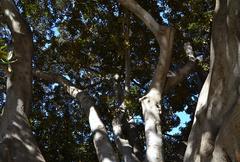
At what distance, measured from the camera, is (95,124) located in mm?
7652

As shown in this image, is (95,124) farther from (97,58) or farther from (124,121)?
(97,58)

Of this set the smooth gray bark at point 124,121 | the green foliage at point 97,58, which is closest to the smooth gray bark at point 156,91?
the smooth gray bark at point 124,121

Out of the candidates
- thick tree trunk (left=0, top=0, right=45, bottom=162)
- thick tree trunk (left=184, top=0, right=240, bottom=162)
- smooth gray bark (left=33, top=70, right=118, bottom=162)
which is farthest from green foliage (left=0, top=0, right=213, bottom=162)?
thick tree trunk (left=184, top=0, right=240, bottom=162)

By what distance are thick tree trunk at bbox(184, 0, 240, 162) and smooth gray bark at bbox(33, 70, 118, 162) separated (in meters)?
1.57

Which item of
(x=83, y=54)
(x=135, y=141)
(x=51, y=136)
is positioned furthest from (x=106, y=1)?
(x=51, y=136)

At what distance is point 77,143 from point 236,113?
328 inches

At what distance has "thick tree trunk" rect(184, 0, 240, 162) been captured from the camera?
4.98 metres

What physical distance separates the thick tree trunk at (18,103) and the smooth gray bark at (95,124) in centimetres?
100

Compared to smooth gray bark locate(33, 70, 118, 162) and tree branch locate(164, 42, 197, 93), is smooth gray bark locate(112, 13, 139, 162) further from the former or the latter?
tree branch locate(164, 42, 197, 93)

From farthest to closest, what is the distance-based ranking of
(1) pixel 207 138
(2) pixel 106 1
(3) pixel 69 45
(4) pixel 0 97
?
(4) pixel 0 97 < (3) pixel 69 45 < (2) pixel 106 1 < (1) pixel 207 138

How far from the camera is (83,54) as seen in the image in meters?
10.9

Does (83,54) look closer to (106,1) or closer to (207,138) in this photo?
(106,1)

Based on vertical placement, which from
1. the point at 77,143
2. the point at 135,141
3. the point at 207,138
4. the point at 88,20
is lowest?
the point at 207,138

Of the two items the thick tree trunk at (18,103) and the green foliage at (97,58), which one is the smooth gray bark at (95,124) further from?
the thick tree trunk at (18,103)
